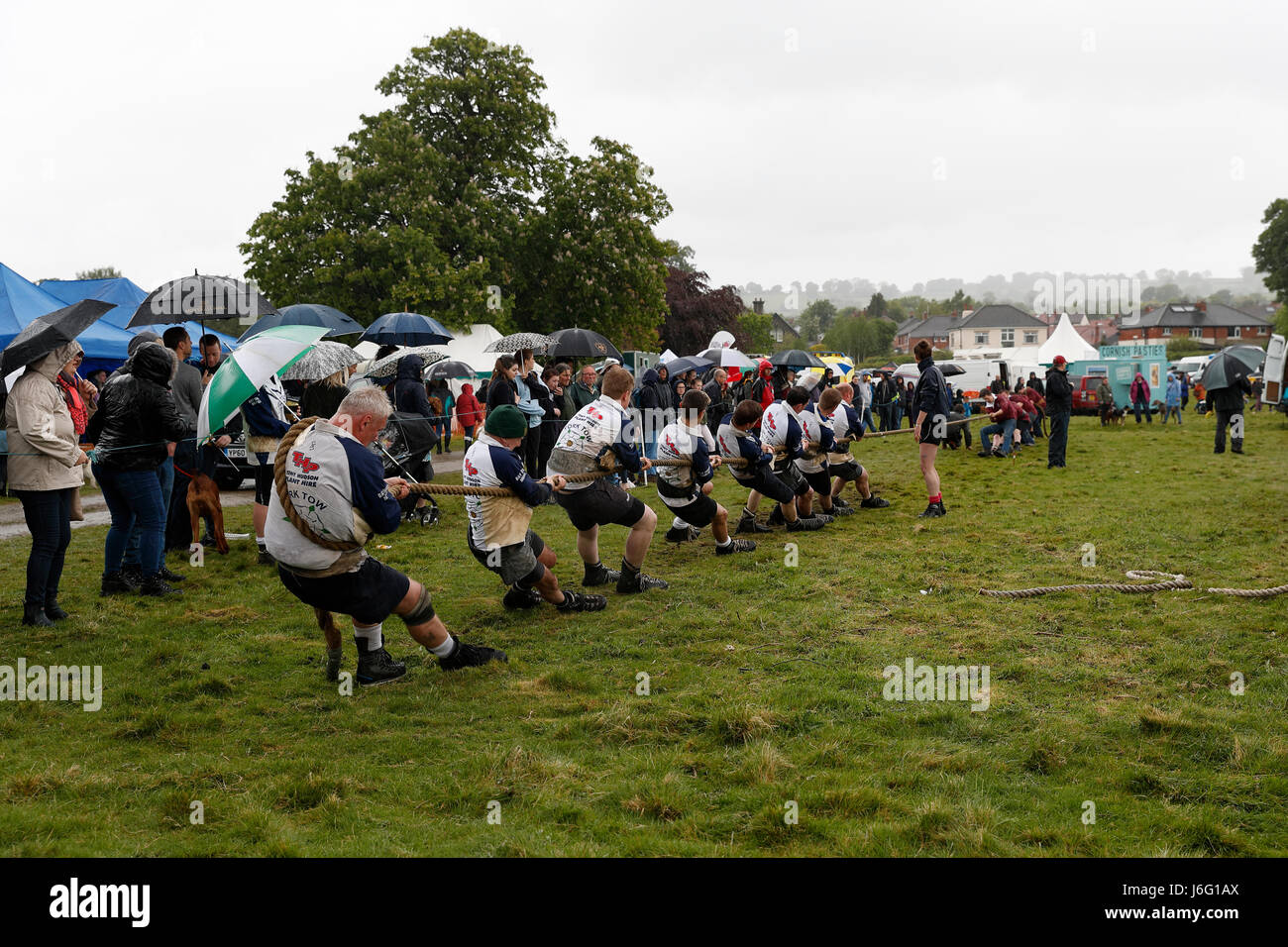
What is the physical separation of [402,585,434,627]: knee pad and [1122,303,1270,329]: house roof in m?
118

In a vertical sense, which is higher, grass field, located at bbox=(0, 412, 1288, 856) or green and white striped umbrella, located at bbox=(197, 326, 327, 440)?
green and white striped umbrella, located at bbox=(197, 326, 327, 440)

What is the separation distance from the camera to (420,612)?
225 inches

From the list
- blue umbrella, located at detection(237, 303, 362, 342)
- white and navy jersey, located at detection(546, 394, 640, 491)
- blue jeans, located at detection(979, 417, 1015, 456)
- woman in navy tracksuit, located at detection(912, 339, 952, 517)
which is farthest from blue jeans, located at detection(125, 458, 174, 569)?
blue jeans, located at detection(979, 417, 1015, 456)

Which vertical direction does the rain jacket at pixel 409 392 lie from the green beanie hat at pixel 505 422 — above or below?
above

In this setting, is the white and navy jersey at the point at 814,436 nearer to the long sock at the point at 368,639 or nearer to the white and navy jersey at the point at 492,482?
the white and navy jersey at the point at 492,482

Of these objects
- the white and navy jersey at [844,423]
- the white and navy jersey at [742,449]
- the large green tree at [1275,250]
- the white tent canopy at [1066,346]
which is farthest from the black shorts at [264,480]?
the large green tree at [1275,250]

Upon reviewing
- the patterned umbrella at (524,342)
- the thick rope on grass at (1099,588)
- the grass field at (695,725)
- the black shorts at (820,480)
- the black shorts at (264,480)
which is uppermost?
the patterned umbrella at (524,342)

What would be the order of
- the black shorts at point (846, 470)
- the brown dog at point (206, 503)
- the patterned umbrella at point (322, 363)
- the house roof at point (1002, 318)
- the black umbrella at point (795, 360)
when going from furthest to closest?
the house roof at point (1002, 318) → the black umbrella at point (795, 360) → the black shorts at point (846, 470) → the brown dog at point (206, 503) → the patterned umbrella at point (322, 363)

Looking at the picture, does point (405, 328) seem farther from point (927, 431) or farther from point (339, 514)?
point (339, 514)

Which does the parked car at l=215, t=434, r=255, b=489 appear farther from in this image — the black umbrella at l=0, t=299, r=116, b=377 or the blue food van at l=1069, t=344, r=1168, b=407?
the blue food van at l=1069, t=344, r=1168, b=407

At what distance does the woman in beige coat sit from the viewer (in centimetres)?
677

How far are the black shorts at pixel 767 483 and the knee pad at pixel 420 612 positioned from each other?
5247 millimetres

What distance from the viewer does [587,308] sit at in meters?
35.2

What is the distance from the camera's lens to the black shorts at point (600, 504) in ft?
25.5
